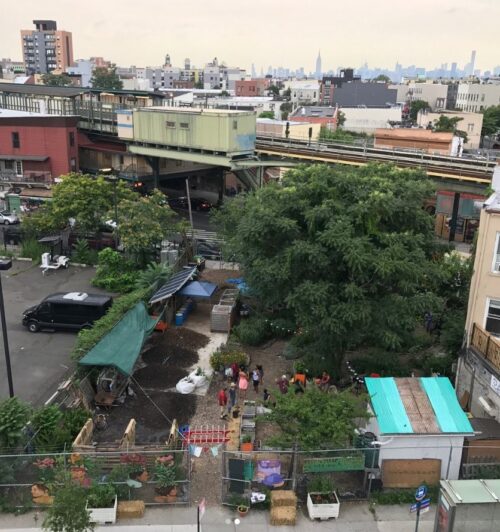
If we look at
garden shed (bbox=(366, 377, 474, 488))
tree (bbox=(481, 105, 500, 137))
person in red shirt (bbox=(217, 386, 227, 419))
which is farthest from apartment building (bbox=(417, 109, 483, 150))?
garden shed (bbox=(366, 377, 474, 488))

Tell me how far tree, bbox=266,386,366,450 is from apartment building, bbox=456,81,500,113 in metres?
142

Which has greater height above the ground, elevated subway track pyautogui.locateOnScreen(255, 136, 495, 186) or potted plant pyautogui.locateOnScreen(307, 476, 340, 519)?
elevated subway track pyautogui.locateOnScreen(255, 136, 495, 186)

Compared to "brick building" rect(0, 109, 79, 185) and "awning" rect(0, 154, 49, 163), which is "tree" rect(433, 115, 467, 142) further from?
"awning" rect(0, 154, 49, 163)

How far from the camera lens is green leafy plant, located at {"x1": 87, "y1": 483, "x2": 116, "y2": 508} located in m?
14.0

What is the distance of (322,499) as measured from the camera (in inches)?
571

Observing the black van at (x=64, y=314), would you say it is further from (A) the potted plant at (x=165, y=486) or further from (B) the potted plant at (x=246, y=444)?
(A) the potted plant at (x=165, y=486)

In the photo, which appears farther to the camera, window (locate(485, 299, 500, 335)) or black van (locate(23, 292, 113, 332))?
black van (locate(23, 292, 113, 332))

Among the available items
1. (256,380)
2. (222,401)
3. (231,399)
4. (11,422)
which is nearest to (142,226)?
(256,380)

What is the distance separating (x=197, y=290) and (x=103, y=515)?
14.2m

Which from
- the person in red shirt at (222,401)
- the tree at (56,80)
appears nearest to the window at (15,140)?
the person in red shirt at (222,401)

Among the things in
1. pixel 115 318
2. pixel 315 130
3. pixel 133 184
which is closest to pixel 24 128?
pixel 133 184

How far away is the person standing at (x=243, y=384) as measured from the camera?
19.8m

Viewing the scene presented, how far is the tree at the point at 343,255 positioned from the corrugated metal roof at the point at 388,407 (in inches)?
82.3

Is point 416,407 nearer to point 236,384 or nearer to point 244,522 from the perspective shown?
point 244,522
